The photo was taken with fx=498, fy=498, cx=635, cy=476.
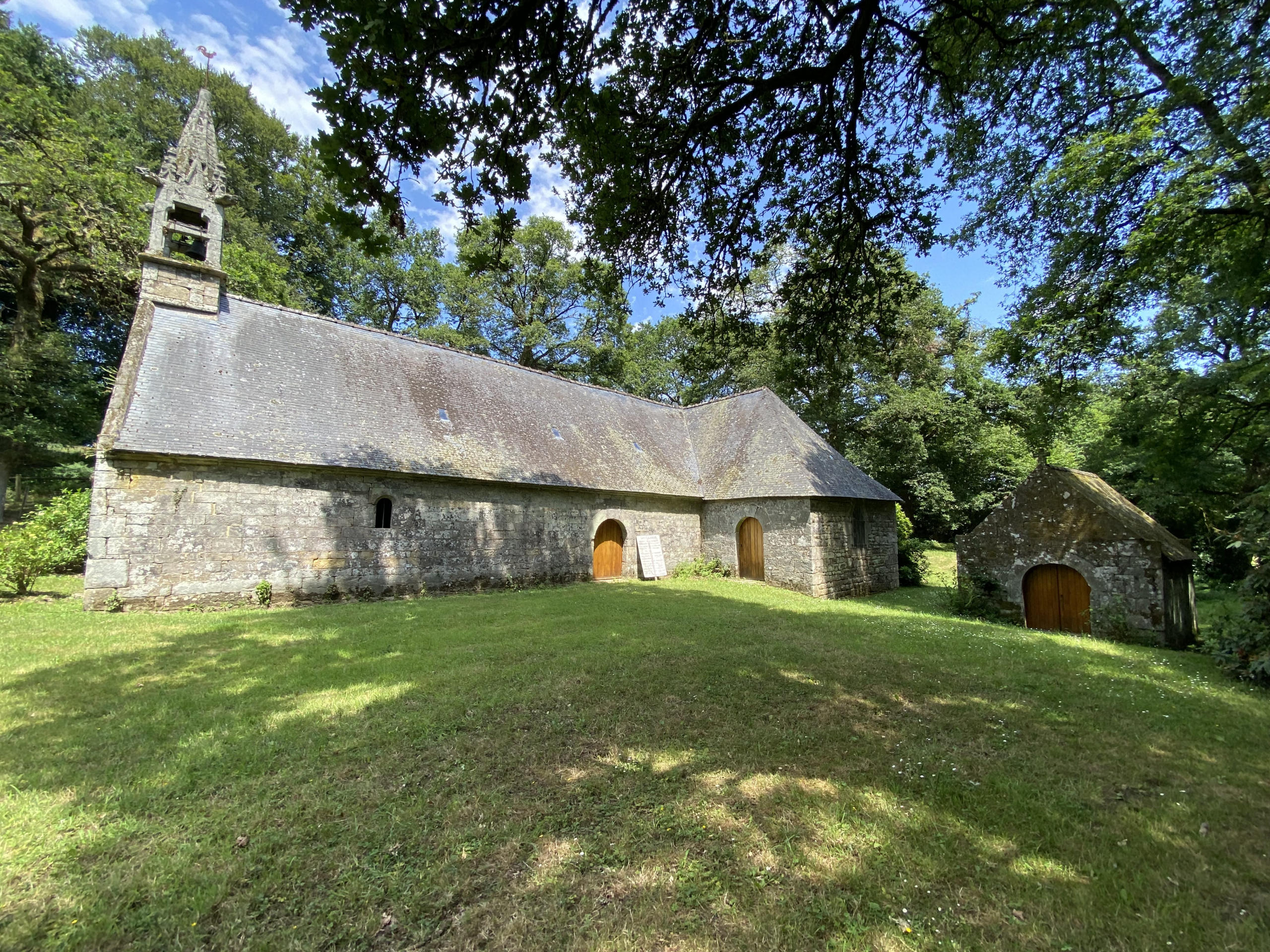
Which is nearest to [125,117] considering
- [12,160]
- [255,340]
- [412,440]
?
[12,160]

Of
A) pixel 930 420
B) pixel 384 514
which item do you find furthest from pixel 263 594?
pixel 930 420

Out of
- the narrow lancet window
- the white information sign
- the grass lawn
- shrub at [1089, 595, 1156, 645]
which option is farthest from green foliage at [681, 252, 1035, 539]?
the grass lawn

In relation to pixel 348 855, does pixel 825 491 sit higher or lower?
higher

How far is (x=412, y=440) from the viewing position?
12609 millimetres

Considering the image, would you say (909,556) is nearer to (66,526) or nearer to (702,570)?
(702,570)

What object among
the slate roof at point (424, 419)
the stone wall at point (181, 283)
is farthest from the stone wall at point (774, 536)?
the stone wall at point (181, 283)

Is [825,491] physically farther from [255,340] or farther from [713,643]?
[255,340]

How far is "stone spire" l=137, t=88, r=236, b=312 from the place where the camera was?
37.4 feet

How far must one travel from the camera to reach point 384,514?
38.7ft

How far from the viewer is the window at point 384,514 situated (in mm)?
11617

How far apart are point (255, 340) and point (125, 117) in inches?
735

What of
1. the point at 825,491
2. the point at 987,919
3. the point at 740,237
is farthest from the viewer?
the point at 825,491

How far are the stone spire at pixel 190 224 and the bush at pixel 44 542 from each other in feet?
17.7

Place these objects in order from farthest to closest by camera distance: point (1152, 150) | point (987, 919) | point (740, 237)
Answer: point (1152, 150), point (740, 237), point (987, 919)
